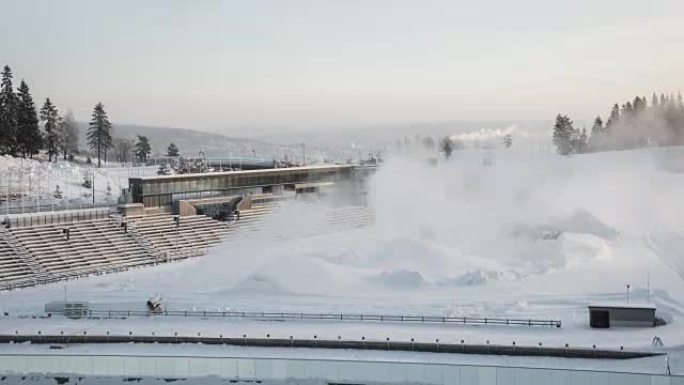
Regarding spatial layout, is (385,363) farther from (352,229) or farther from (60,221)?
(352,229)

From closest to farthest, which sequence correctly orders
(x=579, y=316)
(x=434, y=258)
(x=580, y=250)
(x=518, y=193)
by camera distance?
(x=579, y=316) → (x=434, y=258) → (x=580, y=250) → (x=518, y=193)

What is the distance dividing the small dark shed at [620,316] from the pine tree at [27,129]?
1923 inches

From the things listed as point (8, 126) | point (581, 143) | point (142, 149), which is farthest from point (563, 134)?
point (8, 126)

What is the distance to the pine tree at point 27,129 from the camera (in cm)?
5834

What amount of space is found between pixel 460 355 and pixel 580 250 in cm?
1919

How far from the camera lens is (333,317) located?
26.1 m

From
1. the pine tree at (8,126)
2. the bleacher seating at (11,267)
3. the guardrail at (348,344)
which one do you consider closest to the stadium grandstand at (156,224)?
the bleacher seating at (11,267)

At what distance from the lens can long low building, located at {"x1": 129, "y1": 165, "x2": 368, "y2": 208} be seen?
147 ft

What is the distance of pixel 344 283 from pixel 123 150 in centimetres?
7174

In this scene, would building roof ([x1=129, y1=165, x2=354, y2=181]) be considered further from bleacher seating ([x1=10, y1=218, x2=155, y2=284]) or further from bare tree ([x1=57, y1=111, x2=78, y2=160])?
bare tree ([x1=57, y1=111, x2=78, y2=160])

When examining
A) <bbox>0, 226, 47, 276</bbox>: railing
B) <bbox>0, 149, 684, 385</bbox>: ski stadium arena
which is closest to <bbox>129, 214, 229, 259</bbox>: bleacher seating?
<bbox>0, 149, 684, 385</bbox>: ski stadium arena

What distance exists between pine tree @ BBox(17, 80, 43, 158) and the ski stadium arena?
19.4 meters

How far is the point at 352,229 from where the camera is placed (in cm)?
5341

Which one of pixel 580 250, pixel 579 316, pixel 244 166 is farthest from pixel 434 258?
pixel 244 166
